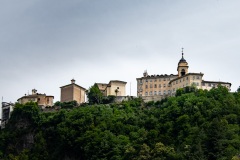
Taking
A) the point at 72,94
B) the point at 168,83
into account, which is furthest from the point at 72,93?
the point at 168,83

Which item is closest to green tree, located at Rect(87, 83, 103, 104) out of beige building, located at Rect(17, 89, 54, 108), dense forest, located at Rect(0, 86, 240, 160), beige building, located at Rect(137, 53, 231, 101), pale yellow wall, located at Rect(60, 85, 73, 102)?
dense forest, located at Rect(0, 86, 240, 160)

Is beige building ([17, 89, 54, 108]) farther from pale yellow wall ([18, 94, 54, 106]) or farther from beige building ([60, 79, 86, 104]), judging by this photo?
beige building ([60, 79, 86, 104])

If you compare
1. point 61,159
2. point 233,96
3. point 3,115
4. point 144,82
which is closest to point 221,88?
point 233,96

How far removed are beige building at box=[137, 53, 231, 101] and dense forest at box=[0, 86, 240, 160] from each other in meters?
3.13

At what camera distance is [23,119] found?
280 feet

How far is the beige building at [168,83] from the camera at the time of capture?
289ft

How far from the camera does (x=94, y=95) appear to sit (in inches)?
3538

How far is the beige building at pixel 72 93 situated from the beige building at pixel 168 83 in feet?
29.4

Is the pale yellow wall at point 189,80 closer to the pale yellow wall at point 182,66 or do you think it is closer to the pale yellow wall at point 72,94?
the pale yellow wall at point 182,66

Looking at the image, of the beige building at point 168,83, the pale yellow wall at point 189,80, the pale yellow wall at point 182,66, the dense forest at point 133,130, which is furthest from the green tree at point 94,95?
the pale yellow wall at point 182,66

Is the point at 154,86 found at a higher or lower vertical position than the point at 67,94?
higher

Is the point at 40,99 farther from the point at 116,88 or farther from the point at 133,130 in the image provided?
the point at 133,130

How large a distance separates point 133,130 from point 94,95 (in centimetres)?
1592

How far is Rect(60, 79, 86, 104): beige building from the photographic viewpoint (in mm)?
92438
